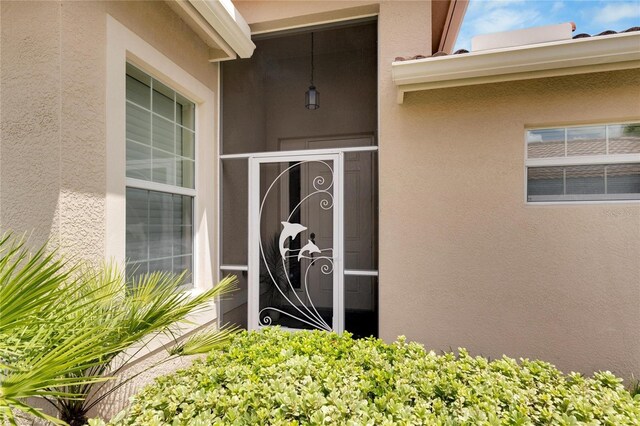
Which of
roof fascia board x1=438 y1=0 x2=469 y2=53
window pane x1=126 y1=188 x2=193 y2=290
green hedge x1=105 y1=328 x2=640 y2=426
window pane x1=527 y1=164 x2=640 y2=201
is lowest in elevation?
green hedge x1=105 y1=328 x2=640 y2=426

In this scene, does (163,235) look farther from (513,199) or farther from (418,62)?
(513,199)

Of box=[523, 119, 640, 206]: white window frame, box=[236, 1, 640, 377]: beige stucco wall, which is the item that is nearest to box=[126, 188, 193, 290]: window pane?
box=[236, 1, 640, 377]: beige stucco wall

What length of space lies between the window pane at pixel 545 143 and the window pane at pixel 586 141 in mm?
102

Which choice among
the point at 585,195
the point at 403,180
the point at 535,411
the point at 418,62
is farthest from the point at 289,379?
the point at 585,195

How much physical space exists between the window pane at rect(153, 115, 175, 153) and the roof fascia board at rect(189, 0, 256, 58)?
4.58ft

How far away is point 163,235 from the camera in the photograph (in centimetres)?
411

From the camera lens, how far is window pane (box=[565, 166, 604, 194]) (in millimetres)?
3980

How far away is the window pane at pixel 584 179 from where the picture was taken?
3980mm

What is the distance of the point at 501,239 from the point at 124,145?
4752mm

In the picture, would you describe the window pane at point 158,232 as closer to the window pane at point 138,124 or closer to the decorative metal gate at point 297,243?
the window pane at point 138,124

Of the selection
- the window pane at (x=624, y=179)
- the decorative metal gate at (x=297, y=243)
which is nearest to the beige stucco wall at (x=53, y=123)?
the decorative metal gate at (x=297, y=243)

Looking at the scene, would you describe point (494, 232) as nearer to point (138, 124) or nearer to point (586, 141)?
point (586, 141)

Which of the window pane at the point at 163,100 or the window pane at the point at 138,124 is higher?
the window pane at the point at 163,100

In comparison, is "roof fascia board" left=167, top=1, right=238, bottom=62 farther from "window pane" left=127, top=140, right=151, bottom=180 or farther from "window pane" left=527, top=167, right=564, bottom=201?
"window pane" left=527, top=167, right=564, bottom=201
